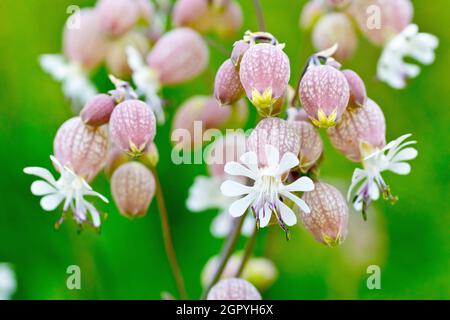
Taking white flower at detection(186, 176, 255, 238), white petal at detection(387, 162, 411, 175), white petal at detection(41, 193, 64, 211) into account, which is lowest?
white petal at detection(41, 193, 64, 211)

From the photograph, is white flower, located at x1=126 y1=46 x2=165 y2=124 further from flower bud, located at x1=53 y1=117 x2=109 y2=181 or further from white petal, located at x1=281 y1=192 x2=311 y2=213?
white petal, located at x1=281 y1=192 x2=311 y2=213

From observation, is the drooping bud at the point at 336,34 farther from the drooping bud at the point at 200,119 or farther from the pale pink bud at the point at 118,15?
the pale pink bud at the point at 118,15

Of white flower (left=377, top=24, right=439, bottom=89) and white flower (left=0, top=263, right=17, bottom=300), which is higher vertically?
white flower (left=377, top=24, right=439, bottom=89)

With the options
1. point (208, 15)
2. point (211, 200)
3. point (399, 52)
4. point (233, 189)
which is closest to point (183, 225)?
point (211, 200)

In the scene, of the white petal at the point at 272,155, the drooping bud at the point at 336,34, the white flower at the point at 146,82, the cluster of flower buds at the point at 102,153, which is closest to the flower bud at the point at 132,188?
the cluster of flower buds at the point at 102,153

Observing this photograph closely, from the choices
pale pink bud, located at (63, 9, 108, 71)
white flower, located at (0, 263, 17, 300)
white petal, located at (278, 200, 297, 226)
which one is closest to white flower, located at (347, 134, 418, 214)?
white petal, located at (278, 200, 297, 226)
